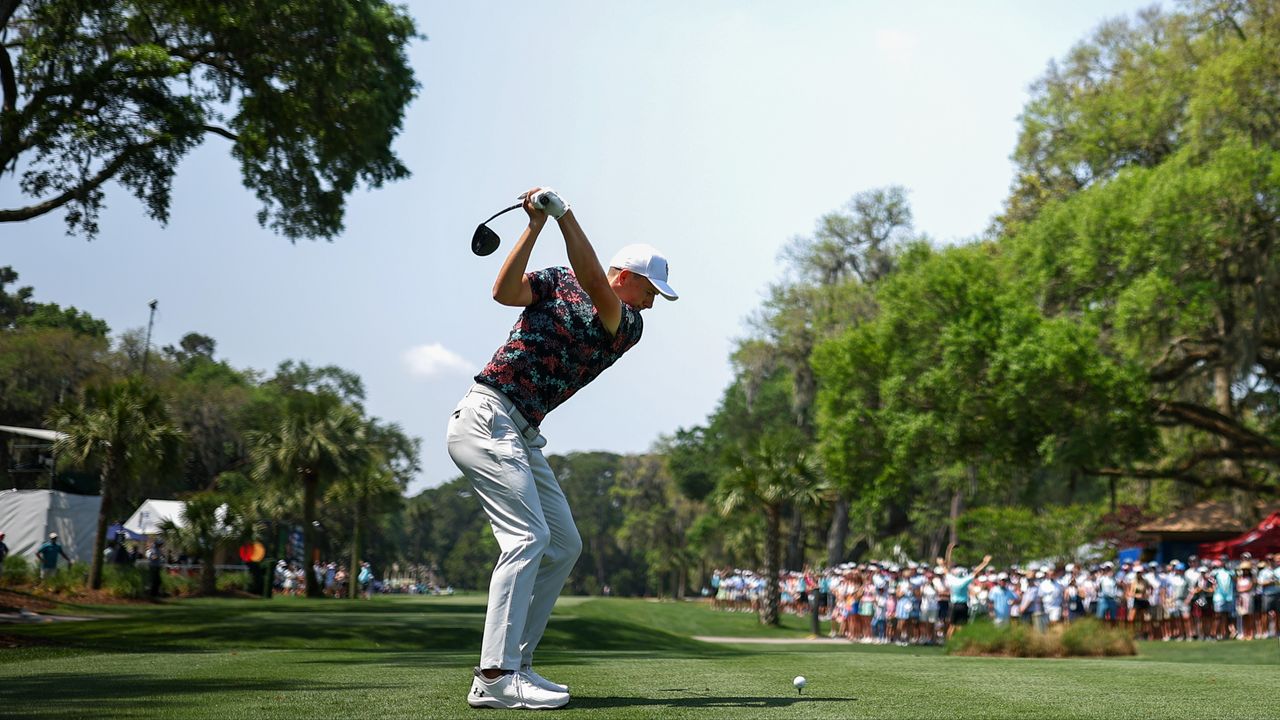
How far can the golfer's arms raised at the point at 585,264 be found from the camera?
5.00m

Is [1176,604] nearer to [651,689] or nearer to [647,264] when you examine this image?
[651,689]

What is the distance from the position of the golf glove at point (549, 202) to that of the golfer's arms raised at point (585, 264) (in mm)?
43

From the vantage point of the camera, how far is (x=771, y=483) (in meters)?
40.8

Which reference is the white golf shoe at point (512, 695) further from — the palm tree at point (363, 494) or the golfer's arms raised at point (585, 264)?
the palm tree at point (363, 494)

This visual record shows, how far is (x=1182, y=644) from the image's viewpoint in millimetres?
25750

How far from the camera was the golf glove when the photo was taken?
4968 millimetres

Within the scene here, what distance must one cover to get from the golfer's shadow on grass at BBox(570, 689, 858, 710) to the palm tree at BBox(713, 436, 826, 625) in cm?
3484

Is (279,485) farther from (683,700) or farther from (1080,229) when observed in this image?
(683,700)

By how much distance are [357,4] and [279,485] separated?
1233 inches

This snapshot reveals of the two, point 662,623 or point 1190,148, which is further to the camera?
point 662,623

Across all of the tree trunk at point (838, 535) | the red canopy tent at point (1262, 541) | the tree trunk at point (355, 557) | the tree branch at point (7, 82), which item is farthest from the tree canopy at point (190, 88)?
the tree trunk at point (838, 535)

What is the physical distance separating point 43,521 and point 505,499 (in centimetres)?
3929

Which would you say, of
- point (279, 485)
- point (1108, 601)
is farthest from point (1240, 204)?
point (279, 485)

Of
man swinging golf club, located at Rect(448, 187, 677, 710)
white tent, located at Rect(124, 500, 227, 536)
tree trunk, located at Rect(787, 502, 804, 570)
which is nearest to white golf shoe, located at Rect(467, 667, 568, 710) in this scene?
man swinging golf club, located at Rect(448, 187, 677, 710)
